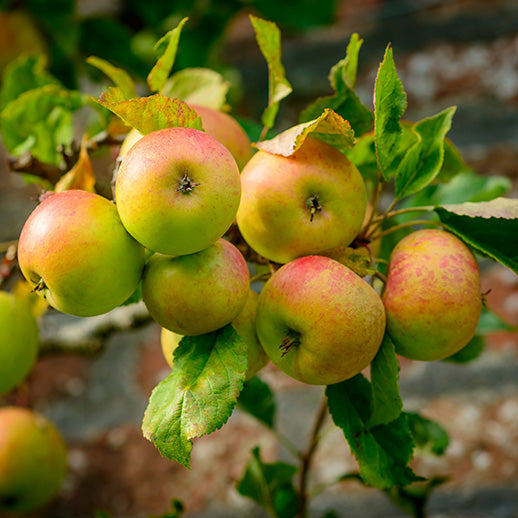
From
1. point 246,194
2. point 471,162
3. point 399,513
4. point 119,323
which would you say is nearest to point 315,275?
point 246,194

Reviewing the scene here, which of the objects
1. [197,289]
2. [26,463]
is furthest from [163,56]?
[26,463]

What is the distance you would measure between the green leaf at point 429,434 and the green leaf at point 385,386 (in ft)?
0.51

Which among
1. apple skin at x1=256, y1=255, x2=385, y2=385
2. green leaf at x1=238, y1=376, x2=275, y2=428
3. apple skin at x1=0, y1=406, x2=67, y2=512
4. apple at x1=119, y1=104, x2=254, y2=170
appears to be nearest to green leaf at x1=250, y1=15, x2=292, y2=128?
apple at x1=119, y1=104, x2=254, y2=170

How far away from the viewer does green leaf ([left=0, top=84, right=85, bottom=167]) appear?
0.45 m

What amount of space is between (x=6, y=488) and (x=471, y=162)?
750mm

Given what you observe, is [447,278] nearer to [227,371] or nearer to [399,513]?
[227,371]

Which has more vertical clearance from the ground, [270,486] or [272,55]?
[272,55]

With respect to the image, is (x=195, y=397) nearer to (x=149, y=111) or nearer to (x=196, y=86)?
(x=149, y=111)

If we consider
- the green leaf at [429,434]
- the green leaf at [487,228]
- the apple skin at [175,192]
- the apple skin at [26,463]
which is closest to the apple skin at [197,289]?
the apple skin at [175,192]

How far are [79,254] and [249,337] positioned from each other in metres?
0.11

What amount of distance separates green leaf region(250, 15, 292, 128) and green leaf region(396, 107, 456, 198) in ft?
0.30

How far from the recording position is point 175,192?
25 cm

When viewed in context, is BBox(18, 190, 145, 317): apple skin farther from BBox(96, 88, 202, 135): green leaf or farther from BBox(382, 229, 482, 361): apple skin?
BBox(382, 229, 482, 361): apple skin

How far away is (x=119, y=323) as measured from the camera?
1.80 ft
